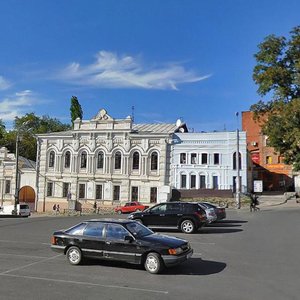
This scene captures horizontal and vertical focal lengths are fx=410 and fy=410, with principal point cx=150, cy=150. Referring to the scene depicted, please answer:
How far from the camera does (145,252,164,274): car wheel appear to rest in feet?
36.1

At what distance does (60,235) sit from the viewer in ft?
41.7

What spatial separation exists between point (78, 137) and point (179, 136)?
13709mm

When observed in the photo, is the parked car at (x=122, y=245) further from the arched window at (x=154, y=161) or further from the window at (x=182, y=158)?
the window at (x=182, y=158)

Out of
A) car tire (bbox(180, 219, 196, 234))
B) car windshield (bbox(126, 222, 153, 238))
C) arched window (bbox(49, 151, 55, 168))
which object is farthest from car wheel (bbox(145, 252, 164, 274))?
arched window (bbox(49, 151, 55, 168))

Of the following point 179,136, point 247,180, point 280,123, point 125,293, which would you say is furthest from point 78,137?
point 125,293

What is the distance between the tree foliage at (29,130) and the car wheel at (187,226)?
171 feet

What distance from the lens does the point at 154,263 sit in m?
11.1

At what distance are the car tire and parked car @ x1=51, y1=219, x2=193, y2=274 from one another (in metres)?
8.15

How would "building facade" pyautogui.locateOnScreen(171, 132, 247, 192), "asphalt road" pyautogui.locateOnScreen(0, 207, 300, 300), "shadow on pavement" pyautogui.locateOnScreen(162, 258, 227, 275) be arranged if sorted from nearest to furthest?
"asphalt road" pyautogui.locateOnScreen(0, 207, 300, 300) → "shadow on pavement" pyautogui.locateOnScreen(162, 258, 227, 275) → "building facade" pyautogui.locateOnScreen(171, 132, 247, 192)

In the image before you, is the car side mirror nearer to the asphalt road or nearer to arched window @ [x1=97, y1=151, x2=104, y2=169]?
the asphalt road

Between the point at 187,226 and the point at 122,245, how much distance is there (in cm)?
909

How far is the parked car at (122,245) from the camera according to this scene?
435 inches

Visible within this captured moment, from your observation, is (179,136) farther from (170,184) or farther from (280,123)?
(280,123)

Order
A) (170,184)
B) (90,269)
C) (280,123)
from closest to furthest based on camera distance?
(90,269) → (280,123) → (170,184)
